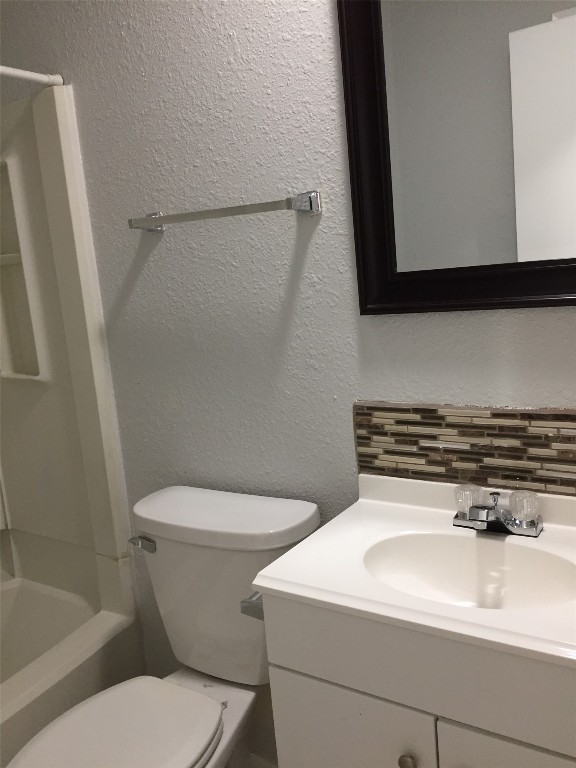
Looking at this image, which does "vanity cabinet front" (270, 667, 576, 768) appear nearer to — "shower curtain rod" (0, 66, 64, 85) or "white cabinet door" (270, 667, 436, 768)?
"white cabinet door" (270, 667, 436, 768)

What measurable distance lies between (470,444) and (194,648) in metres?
0.79

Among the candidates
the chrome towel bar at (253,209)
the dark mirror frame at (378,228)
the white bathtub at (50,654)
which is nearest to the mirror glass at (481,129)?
the dark mirror frame at (378,228)

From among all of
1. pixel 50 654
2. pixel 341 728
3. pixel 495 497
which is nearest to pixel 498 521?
pixel 495 497

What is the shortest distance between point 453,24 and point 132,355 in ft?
3.40

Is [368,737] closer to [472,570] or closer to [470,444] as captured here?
[472,570]

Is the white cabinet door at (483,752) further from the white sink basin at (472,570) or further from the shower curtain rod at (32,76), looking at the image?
the shower curtain rod at (32,76)

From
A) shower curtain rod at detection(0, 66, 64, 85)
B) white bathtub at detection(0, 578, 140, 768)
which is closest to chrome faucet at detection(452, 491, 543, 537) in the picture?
white bathtub at detection(0, 578, 140, 768)

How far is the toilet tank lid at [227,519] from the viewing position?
50.0 inches

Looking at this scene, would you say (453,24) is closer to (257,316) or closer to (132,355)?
(257,316)

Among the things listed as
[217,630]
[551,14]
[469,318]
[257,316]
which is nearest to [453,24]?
[551,14]

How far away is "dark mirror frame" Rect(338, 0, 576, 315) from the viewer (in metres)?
1.11

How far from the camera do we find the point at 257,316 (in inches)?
55.4

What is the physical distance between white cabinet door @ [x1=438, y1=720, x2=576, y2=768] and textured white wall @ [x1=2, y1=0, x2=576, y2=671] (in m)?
0.54

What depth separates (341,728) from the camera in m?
0.99
